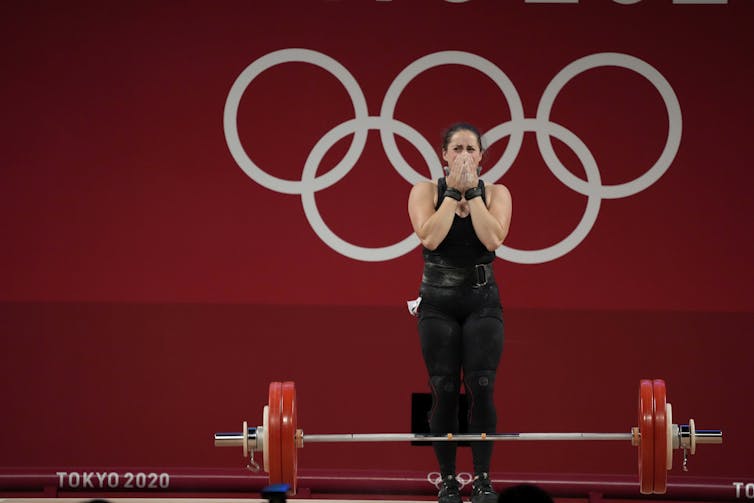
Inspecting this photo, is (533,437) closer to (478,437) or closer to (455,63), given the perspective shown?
(478,437)

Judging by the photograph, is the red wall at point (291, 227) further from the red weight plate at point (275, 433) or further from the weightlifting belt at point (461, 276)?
the red weight plate at point (275, 433)

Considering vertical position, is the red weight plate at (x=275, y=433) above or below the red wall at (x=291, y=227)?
below

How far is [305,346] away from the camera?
554 centimetres

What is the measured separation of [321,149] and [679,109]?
73.4 inches

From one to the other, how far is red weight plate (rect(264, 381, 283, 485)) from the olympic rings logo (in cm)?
169

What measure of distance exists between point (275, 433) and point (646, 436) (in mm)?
1371

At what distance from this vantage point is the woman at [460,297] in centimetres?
396

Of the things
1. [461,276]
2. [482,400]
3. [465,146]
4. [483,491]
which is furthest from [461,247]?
[483,491]

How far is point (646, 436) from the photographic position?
153 inches

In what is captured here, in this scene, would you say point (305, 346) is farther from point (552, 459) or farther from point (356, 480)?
point (552, 459)

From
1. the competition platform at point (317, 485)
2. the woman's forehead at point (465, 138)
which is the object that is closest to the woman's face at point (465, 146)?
the woman's forehead at point (465, 138)

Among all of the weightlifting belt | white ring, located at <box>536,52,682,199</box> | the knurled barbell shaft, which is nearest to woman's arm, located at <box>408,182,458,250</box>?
the weightlifting belt

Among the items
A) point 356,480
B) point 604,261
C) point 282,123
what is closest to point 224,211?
point 282,123

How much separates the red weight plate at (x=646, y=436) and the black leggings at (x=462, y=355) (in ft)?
1.79
